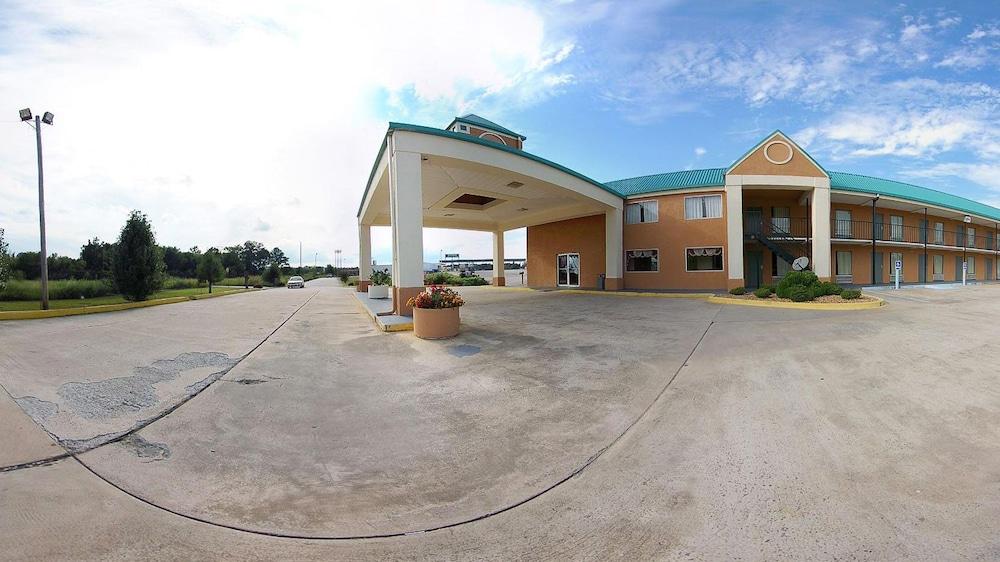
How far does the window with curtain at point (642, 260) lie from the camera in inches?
891

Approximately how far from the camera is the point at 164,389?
5.73m

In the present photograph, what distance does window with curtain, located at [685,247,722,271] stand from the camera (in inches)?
832

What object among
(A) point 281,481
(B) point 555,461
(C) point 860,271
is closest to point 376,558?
(A) point 281,481

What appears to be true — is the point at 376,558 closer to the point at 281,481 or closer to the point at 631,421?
the point at 281,481

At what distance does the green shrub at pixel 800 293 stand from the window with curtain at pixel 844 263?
1431 centimetres

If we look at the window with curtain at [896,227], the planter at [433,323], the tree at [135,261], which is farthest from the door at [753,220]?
the tree at [135,261]

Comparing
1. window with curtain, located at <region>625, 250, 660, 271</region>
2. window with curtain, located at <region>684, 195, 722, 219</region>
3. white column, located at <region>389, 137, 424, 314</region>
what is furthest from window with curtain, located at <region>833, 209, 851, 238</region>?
white column, located at <region>389, 137, 424, 314</region>

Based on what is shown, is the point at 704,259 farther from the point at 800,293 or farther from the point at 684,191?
the point at 800,293

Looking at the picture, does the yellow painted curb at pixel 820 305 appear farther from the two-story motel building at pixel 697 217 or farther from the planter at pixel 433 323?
the planter at pixel 433 323

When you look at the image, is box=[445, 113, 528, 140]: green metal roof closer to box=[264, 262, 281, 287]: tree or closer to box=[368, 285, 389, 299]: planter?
box=[368, 285, 389, 299]: planter

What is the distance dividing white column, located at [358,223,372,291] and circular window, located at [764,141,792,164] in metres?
23.9

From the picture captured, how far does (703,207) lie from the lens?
2142cm

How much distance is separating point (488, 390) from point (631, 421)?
6.80 ft

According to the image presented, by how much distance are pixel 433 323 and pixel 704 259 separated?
700 inches
